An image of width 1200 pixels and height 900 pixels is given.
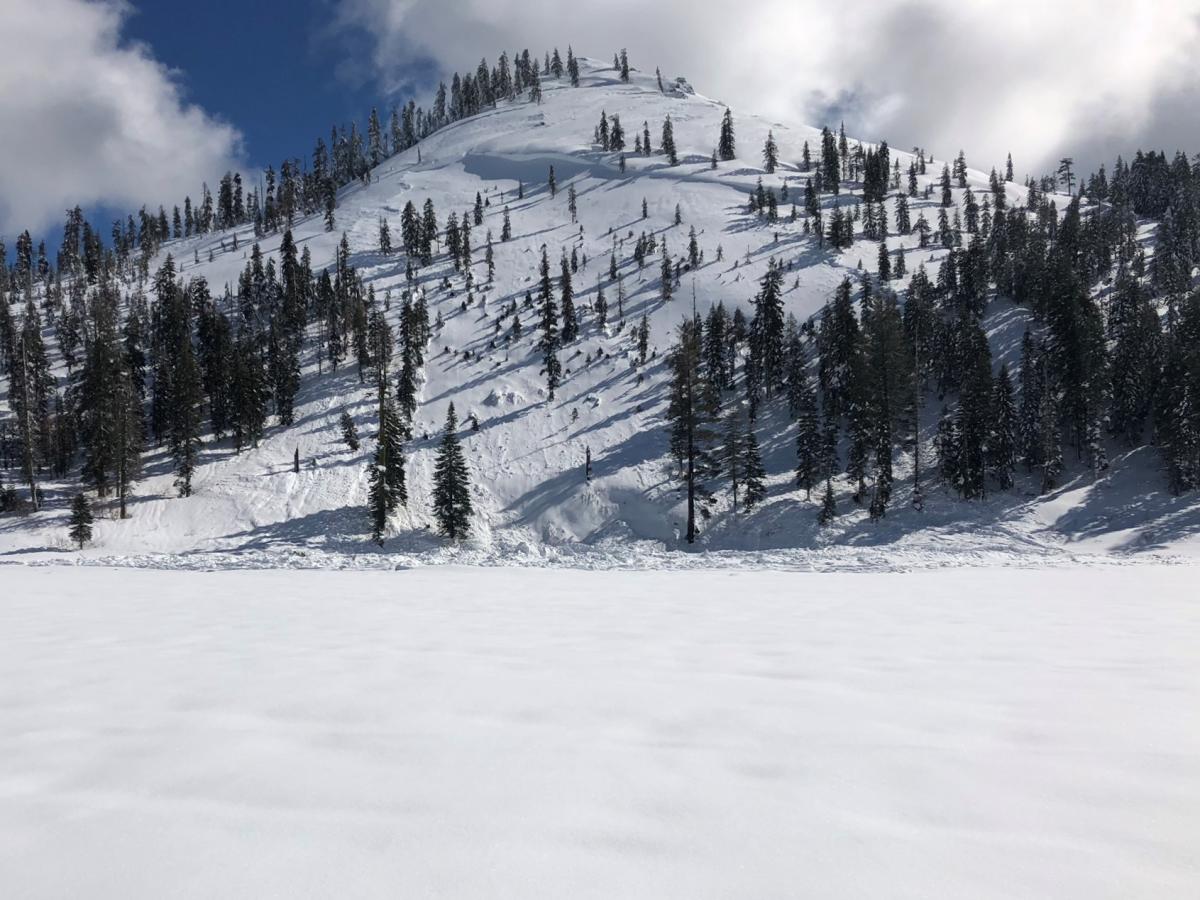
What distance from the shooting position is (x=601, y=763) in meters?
2.77

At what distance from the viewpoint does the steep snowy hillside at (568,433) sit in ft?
118

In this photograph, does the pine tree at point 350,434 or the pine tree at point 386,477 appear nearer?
the pine tree at point 386,477

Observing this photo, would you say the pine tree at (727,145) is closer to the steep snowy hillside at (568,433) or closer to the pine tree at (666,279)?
the steep snowy hillside at (568,433)

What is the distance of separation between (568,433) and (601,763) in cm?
4995

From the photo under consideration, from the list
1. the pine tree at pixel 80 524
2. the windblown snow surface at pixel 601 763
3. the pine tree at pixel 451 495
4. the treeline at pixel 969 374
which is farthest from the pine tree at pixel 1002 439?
the pine tree at pixel 80 524

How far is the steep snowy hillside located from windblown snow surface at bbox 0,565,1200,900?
958 inches

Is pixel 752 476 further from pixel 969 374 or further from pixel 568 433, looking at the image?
pixel 568 433

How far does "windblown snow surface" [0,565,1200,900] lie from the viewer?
1.93 m

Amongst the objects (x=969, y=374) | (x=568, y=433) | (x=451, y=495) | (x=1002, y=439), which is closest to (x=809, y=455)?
(x=1002, y=439)

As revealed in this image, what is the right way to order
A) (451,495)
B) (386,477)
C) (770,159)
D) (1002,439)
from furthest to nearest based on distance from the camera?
1. (770,159)
2. (1002,439)
3. (386,477)
4. (451,495)

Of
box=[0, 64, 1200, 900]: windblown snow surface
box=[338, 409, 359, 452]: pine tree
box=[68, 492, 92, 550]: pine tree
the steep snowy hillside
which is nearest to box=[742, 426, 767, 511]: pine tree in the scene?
the steep snowy hillside

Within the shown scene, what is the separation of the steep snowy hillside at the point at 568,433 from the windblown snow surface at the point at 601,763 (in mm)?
24334

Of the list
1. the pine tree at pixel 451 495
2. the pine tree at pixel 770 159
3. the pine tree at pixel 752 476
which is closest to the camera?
the pine tree at pixel 451 495

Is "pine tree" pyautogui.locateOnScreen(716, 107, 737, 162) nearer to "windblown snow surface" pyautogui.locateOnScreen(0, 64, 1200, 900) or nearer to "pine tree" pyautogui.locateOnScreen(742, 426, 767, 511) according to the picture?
"pine tree" pyautogui.locateOnScreen(742, 426, 767, 511)
